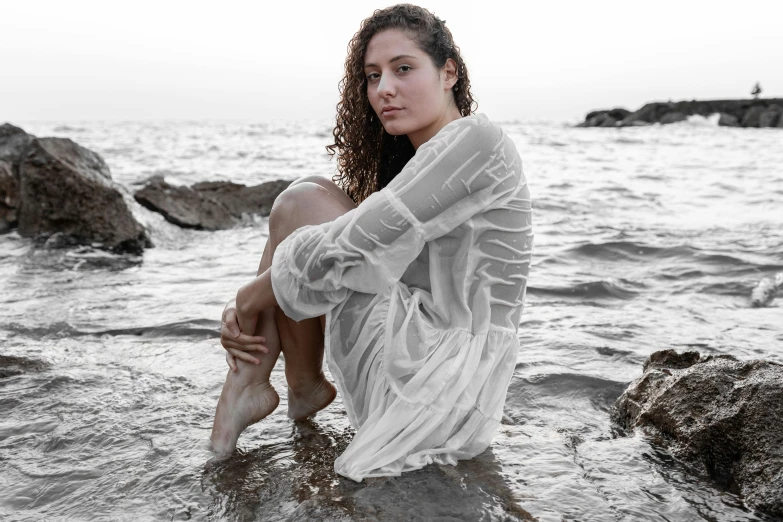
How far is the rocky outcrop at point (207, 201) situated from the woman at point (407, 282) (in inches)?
229

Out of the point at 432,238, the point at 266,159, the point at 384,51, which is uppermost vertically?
the point at 384,51

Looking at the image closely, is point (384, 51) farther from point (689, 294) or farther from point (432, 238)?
point (689, 294)

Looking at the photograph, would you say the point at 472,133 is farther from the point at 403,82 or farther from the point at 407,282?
the point at 407,282

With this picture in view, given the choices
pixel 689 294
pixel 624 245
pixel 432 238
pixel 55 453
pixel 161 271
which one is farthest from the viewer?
pixel 624 245

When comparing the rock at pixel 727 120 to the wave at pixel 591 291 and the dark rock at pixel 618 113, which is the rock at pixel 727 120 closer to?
the dark rock at pixel 618 113

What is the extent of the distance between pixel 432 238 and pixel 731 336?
8.86 feet

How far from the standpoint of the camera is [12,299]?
4930 millimetres

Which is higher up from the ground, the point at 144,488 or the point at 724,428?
the point at 724,428

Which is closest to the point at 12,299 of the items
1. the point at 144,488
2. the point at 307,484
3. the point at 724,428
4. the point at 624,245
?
the point at 144,488

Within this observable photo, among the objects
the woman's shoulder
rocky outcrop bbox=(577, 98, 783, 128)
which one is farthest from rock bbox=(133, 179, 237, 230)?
rocky outcrop bbox=(577, 98, 783, 128)

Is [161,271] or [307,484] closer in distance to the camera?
[307,484]

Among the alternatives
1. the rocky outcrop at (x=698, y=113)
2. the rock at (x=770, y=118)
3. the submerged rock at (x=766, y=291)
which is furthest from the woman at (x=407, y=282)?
the rock at (x=770, y=118)

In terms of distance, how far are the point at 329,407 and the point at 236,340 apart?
72cm

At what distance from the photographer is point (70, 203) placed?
6.83 metres
